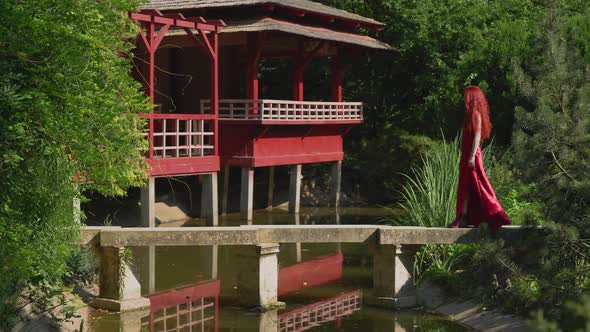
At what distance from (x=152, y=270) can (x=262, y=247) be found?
3890 millimetres

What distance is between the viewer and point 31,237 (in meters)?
8.77

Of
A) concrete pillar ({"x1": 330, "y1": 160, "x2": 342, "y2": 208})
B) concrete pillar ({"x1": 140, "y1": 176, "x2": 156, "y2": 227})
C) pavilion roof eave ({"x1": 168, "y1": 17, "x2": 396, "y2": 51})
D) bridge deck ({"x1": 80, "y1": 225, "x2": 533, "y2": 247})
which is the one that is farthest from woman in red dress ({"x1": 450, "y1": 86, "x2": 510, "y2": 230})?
concrete pillar ({"x1": 330, "y1": 160, "x2": 342, "y2": 208})

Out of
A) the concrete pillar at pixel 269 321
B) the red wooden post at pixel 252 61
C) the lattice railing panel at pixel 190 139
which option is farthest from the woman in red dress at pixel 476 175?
the red wooden post at pixel 252 61

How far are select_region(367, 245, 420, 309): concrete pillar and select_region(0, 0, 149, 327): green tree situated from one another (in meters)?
4.30

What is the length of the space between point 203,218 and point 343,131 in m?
6.02

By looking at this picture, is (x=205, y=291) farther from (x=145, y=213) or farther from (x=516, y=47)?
(x=516, y=47)

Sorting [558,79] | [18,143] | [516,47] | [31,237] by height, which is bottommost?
[31,237]

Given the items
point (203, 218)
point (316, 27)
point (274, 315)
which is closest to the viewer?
point (274, 315)

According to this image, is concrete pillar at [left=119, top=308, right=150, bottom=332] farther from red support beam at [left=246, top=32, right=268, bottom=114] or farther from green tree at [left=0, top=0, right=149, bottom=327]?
red support beam at [left=246, top=32, right=268, bottom=114]

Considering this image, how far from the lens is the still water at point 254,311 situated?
11586 mm

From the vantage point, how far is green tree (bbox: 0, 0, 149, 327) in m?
8.30

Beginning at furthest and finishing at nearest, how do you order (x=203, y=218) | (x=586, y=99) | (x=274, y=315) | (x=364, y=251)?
(x=203, y=218) < (x=364, y=251) < (x=274, y=315) < (x=586, y=99)

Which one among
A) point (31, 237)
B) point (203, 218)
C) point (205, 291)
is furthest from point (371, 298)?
point (203, 218)

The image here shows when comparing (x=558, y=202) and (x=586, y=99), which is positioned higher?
(x=586, y=99)
